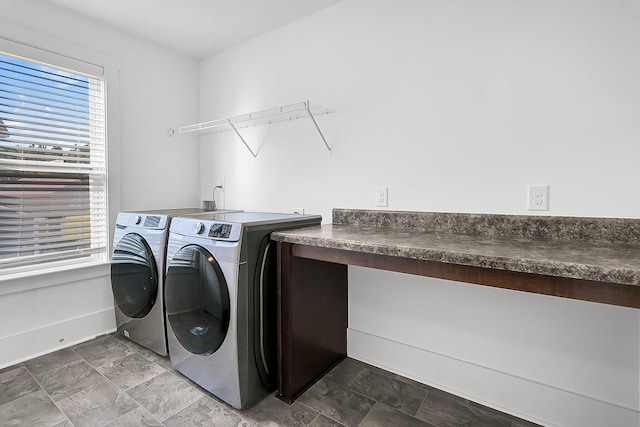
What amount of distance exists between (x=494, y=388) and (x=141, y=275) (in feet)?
6.71

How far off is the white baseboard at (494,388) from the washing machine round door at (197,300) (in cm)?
89

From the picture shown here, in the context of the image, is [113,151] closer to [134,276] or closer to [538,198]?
[134,276]

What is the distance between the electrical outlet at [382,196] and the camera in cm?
187

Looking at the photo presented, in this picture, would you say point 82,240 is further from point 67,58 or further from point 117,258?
point 67,58

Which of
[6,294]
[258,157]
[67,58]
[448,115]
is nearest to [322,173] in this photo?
[258,157]

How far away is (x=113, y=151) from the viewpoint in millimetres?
2379

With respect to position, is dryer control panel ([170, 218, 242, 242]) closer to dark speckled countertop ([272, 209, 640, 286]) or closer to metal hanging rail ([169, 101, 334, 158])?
dark speckled countertop ([272, 209, 640, 286])

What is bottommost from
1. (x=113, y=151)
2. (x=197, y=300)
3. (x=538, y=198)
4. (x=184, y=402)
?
(x=184, y=402)

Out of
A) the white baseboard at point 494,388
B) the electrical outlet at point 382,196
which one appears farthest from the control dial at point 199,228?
the white baseboard at point 494,388

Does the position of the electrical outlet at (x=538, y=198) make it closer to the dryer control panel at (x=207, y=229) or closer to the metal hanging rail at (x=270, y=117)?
the metal hanging rail at (x=270, y=117)

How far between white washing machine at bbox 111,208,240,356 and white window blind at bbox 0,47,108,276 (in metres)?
0.34

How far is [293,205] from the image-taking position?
231 centimetres

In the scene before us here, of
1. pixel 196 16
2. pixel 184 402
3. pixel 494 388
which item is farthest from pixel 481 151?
pixel 196 16

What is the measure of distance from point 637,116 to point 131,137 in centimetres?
298
